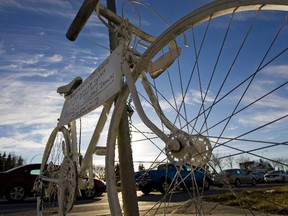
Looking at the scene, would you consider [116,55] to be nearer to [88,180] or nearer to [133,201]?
[88,180]

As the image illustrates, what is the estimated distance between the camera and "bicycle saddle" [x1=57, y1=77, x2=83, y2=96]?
11.2ft

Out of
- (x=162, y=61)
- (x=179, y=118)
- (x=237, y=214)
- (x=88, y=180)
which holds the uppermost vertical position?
(x=162, y=61)

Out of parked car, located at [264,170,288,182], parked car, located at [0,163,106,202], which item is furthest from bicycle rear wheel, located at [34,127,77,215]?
parked car, located at [264,170,288,182]

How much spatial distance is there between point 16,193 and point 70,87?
26.8 feet

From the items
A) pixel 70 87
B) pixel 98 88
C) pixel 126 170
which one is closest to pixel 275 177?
pixel 126 170

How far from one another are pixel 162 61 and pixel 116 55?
0.42 m

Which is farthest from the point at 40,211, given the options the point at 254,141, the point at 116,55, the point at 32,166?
the point at 32,166

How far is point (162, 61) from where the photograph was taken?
2164 mm

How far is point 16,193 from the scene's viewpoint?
1015 centimetres

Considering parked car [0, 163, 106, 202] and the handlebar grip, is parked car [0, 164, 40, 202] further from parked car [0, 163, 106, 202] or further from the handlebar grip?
the handlebar grip

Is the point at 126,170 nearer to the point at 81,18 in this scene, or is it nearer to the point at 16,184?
Result: the point at 81,18

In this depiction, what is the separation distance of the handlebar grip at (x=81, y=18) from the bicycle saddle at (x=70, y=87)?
2.02ft

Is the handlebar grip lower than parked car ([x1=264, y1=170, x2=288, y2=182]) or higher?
higher

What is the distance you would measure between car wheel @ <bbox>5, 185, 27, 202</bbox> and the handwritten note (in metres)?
8.18
